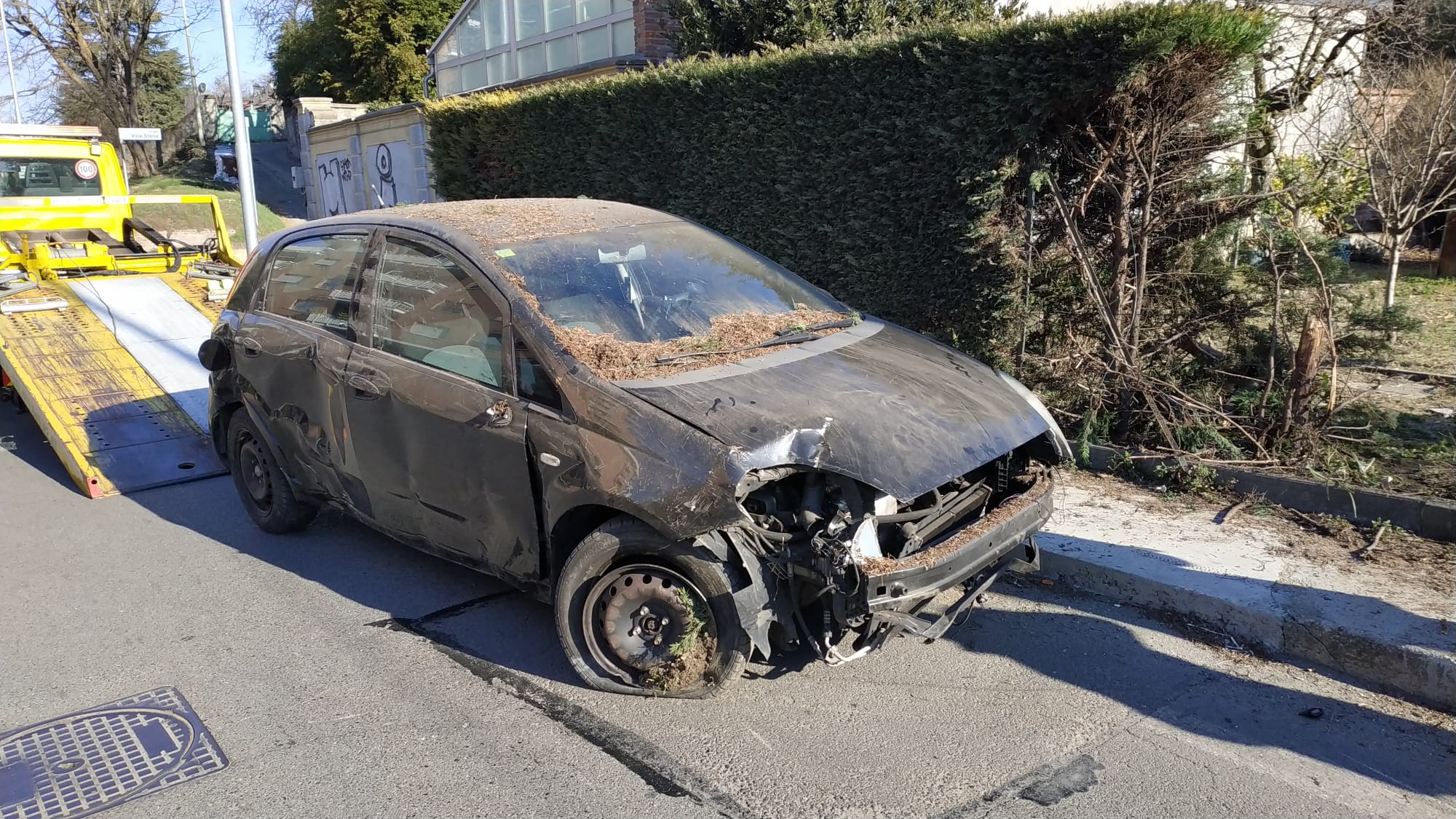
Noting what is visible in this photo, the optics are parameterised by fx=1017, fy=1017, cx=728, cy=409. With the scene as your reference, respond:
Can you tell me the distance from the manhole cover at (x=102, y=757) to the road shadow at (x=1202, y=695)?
300cm

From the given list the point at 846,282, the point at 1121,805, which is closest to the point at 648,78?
the point at 846,282

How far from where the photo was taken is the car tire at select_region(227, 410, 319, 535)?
18.5 ft

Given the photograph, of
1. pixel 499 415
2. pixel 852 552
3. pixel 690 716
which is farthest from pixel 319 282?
pixel 852 552

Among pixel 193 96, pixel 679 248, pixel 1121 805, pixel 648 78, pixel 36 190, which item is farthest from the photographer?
pixel 193 96

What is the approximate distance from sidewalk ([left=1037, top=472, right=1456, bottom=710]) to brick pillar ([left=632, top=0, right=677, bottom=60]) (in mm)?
10692

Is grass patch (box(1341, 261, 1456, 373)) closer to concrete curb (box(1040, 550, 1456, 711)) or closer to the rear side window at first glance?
concrete curb (box(1040, 550, 1456, 711))

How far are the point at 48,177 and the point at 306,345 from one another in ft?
27.5

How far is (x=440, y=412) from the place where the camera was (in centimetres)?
425

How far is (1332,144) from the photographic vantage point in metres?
7.60

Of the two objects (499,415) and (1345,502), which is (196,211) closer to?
(499,415)

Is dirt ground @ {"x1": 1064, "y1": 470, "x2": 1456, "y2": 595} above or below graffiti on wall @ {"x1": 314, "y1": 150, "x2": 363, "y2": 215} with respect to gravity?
below

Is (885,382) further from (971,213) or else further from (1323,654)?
(971,213)

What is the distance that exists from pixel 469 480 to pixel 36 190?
32.0 ft

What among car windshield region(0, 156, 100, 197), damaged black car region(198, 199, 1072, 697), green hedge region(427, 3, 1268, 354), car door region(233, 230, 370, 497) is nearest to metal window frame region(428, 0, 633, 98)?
green hedge region(427, 3, 1268, 354)
